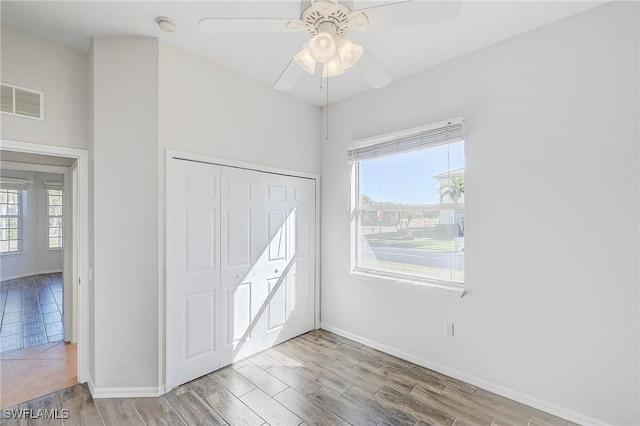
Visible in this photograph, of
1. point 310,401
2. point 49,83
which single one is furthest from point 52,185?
point 310,401

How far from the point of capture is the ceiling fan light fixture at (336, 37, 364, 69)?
1329mm

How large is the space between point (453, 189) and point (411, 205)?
1.40 feet

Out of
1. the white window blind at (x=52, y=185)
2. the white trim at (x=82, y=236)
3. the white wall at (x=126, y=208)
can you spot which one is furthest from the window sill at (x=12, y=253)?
the white wall at (x=126, y=208)

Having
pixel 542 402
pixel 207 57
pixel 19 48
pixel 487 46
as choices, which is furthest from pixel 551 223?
pixel 19 48

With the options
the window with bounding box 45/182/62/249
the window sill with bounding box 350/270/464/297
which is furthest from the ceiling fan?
the window with bounding box 45/182/62/249

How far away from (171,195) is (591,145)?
309 centimetres

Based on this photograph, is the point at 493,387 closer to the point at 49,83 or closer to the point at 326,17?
the point at 326,17

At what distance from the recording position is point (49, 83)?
230 cm

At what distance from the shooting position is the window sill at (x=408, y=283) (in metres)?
2.59

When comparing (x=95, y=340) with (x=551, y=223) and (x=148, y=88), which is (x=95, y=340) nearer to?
(x=148, y=88)

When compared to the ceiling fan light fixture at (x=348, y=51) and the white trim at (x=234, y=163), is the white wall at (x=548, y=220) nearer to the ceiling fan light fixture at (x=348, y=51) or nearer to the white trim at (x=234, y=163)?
the white trim at (x=234, y=163)

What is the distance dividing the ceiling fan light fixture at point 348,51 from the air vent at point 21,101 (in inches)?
94.0

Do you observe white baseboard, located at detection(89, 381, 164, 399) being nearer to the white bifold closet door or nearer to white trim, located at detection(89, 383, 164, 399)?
white trim, located at detection(89, 383, 164, 399)

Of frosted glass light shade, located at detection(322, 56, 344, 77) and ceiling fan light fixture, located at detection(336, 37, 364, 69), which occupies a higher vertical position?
ceiling fan light fixture, located at detection(336, 37, 364, 69)
